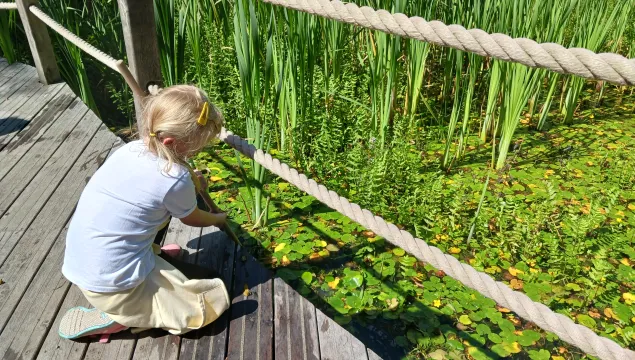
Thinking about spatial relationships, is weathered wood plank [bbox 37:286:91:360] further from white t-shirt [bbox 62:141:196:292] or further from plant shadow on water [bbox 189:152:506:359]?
plant shadow on water [bbox 189:152:506:359]

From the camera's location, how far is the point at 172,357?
57.4 inches

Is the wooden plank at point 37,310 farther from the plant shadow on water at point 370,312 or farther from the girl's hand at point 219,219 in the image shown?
the plant shadow on water at point 370,312

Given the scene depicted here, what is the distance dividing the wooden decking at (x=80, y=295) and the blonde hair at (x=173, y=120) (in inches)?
21.0

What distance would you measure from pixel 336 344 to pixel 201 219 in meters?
0.61

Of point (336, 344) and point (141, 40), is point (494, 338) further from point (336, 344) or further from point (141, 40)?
point (141, 40)

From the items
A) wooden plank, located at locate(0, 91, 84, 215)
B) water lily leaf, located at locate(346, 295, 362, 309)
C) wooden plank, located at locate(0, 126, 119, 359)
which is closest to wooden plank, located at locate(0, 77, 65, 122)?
wooden plank, located at locate(0, 91, 84, 215)

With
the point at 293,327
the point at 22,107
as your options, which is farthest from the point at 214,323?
the point at 22,107

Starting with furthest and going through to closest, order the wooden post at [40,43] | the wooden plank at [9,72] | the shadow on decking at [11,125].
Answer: the wooden plank at [9,72], the wooden post at [40,43], the shadow on decking at [11,125]

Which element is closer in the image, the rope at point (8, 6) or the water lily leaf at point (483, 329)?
the water lily leaf at point (483, 329)

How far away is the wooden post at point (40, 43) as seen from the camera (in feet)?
10.8

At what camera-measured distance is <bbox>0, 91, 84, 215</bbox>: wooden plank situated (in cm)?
235

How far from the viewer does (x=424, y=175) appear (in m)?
3.03

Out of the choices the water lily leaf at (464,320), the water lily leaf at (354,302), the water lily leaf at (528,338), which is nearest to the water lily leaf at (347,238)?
the water lily leaf at (354,302)

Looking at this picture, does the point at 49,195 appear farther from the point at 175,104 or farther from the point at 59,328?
the point at 175,104
